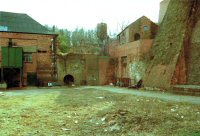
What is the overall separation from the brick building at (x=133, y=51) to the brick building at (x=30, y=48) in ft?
23.3

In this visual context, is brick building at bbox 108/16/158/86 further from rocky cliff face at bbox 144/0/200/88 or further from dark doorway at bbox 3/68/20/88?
dark doorway at bbox 3/68/20/88

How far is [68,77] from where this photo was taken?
111 feet

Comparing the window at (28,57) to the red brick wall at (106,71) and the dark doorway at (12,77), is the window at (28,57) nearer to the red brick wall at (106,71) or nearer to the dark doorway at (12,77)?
the dark doorway at (12,77)

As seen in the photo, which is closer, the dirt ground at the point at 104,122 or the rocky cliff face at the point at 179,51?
the dirt ground at the point at 104,122

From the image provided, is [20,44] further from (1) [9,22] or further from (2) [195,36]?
(2) [195,36]

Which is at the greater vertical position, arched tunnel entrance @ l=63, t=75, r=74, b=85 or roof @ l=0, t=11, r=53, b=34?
roof @ l=0, t=11, r=53, b=34

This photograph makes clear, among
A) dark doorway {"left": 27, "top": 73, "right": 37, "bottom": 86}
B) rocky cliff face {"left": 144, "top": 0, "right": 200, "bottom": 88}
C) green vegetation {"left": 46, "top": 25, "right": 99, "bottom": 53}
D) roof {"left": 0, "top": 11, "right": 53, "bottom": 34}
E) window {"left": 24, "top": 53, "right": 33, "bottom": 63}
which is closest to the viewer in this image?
rocky cliff face {"left": 144, "top": 0, "right": 200, "bottom": 88}

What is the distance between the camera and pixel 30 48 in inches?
1280

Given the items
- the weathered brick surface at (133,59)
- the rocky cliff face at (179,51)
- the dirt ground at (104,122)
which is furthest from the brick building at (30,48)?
the dirt ground at (104,122)

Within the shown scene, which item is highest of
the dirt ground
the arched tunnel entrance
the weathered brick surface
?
the weathered brick surface

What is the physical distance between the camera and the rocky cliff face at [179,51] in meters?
20.3

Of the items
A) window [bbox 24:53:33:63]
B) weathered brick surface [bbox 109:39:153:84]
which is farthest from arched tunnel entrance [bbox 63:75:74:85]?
weathered brick surface [bbox 109:39:153:84]

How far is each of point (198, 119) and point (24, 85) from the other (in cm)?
2522

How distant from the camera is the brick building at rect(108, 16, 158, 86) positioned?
26594 mm
